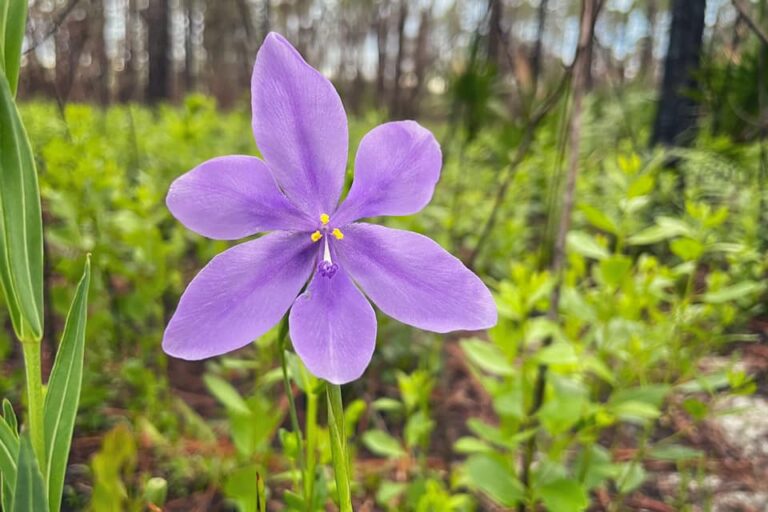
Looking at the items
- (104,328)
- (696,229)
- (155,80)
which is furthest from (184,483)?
(155,80)

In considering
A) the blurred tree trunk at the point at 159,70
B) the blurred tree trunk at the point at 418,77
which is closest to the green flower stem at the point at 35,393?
the blurred tree trunk at the point at 418,77

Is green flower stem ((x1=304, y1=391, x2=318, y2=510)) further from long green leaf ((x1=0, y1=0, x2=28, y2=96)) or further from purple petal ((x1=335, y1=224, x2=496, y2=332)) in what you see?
long green leaf ((x1=0, y1=0, x2=28, y2=96))

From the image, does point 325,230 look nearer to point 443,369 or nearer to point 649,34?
point 443,369

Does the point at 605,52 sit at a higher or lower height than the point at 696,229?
higher

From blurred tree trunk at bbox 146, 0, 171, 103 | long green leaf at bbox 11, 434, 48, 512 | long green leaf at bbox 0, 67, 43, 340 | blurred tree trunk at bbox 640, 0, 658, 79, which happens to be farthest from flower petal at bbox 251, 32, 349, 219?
blurred tree trunk at bbox 146, 0, 171, 103

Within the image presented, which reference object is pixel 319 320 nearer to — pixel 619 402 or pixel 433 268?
pixel 433 268

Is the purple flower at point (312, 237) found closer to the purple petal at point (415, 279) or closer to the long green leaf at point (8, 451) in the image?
the purple petal at point (415, 279)
